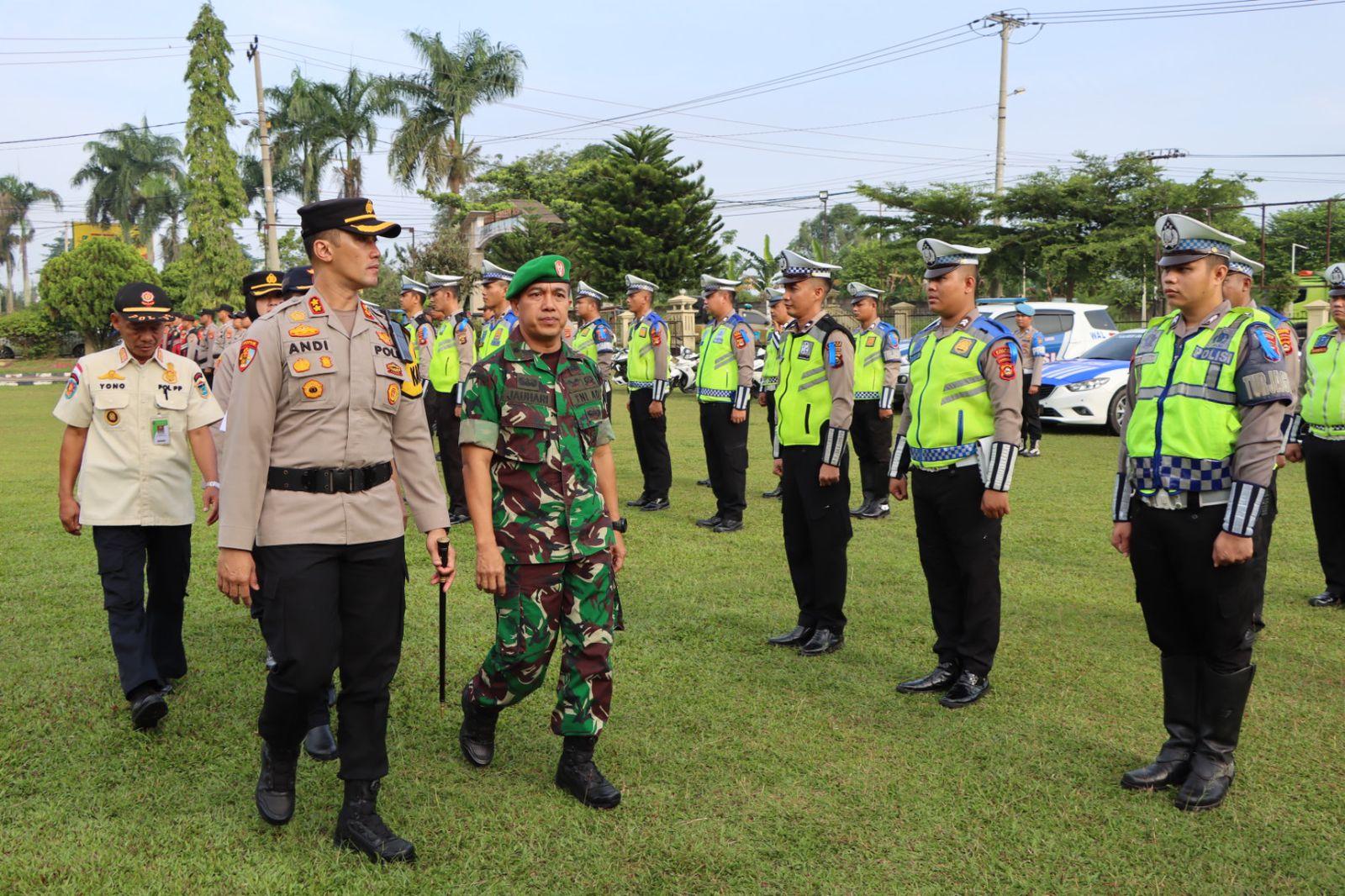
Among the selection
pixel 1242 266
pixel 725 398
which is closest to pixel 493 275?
pixel 725 398

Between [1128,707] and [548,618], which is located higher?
[548,618]

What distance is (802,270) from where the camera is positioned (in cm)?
579

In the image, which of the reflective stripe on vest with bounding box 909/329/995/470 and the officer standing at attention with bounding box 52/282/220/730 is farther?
the reflective stripe on vest with bounding box 909/329/995/470

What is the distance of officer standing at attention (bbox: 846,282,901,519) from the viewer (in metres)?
9.72

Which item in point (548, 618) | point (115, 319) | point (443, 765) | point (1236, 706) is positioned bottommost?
point (443, 765)

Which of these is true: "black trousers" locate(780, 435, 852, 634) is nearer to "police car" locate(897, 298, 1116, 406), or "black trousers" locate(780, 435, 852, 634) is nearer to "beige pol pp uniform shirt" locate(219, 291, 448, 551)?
"beige pol pp uniform shirt" locate(219, 291, 448, 551)

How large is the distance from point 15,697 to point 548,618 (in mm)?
2766

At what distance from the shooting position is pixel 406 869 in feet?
10.8

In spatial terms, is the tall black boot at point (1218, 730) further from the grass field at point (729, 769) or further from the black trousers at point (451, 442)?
the black trousers at point (451, 442)

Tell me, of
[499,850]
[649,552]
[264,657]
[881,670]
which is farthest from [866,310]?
[499,850]

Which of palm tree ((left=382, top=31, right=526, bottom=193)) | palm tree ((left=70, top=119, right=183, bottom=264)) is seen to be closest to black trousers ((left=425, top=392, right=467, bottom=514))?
palm tree ((left=382, top=31, right=526, bottom=193))

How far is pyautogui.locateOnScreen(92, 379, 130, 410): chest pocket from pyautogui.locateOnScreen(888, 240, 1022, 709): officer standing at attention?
11.7 feet

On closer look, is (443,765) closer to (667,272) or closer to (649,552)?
(649,552)

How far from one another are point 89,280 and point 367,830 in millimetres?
44531
